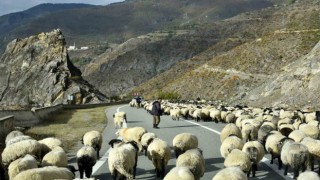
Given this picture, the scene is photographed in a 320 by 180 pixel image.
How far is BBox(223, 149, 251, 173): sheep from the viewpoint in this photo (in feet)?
38.8

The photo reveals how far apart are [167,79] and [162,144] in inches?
4859

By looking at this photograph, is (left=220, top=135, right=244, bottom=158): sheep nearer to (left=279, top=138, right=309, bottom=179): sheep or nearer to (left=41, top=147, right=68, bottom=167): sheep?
(left=279, top=138, right=309, bottom=179): sheep

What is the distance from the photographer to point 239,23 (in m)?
173

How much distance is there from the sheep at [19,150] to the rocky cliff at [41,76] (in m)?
61.8

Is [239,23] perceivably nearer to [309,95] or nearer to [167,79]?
[167,79]

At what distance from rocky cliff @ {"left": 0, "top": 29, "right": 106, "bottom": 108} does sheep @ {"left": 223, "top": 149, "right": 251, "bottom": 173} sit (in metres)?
64.3

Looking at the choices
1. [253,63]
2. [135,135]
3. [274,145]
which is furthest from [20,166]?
[253,63]

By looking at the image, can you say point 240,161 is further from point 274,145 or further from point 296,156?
point 274,145

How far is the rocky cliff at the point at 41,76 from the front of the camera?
3093 inches

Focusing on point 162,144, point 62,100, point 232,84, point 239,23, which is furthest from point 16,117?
point 239,23

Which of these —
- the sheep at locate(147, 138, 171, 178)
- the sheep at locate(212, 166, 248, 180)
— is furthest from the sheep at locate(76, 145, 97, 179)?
the sheep at locate(212, 166, 248, 180)

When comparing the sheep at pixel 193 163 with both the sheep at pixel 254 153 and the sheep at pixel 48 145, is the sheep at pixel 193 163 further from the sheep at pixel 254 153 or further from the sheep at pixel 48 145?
the sheep at pixel 48 145

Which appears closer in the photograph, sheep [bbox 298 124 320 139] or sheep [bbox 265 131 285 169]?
sheep [bbox 265 131 285 169]

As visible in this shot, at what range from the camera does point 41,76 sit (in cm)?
8294
